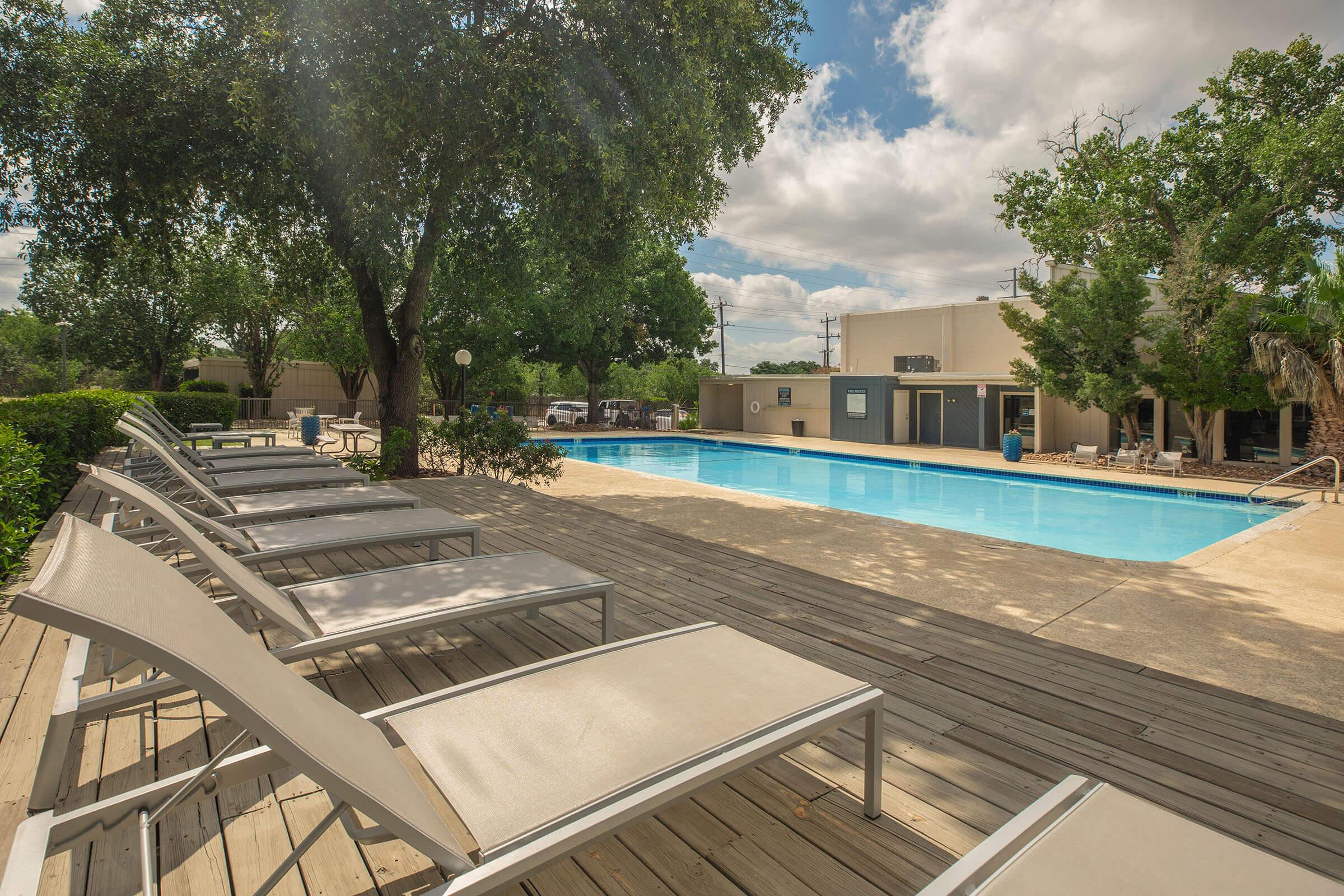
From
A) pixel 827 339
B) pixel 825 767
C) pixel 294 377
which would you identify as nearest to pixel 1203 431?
pixel 825 767

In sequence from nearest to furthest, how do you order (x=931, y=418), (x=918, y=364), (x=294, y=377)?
1. (x=931, y=418)
2. (x=918, y=364)
3. (x=294, y=377)

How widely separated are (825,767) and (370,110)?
6.87m

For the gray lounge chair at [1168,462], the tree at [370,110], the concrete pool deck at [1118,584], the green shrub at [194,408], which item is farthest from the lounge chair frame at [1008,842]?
the green shrub at [194,408]

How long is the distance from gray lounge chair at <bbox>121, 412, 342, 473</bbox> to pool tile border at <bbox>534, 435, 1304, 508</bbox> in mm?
8317

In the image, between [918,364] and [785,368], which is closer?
[918,364]

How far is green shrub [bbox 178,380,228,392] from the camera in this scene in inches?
945

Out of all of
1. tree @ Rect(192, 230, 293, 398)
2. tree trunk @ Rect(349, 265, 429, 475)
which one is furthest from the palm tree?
tree @ Rect(192, 230, 293, 398)

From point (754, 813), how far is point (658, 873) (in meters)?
0.37

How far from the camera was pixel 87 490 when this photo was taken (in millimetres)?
7191

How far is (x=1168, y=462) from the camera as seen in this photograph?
14039 millimetres

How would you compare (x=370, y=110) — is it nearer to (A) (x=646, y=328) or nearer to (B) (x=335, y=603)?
(B) (x=335, y=603)

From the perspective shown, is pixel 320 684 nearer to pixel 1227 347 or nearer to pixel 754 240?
pixel 1227 347

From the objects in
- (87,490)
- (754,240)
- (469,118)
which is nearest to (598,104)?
(469,118)

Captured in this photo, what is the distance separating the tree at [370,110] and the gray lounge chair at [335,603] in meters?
5.10
